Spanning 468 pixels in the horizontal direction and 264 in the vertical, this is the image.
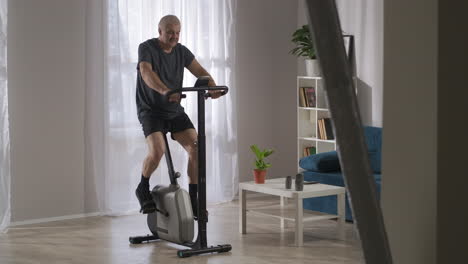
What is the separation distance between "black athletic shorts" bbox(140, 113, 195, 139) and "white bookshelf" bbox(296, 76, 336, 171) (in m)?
2.19

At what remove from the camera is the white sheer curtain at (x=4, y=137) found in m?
5.78

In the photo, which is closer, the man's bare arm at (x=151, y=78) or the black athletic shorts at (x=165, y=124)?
the man's bare arm at (x=151, y=78)

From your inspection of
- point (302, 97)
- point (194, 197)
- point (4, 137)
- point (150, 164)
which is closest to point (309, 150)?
point (302, 97)

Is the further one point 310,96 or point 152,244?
point 310,96

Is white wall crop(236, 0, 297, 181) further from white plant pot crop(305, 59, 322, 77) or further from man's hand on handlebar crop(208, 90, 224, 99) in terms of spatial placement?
man's hand on handlebar crop(208, 90, 224, 99)

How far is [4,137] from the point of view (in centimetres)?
586

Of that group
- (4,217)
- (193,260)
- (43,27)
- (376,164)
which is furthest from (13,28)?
(376,164)

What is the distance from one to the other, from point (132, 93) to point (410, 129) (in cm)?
593

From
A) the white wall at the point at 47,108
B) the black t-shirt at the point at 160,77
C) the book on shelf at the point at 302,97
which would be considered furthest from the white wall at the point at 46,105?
the book on shelf at the point at 302,97

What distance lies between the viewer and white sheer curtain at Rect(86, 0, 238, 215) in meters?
6.47

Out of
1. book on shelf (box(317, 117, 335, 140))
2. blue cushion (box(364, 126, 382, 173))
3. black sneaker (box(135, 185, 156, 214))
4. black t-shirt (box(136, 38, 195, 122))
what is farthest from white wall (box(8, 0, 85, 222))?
blue cushion (box(364, 126, 382, 173))

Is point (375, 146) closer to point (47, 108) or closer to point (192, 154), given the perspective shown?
point (192, 154)

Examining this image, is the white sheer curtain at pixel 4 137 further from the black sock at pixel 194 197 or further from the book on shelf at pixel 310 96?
the book on shelf at pixel 310 96

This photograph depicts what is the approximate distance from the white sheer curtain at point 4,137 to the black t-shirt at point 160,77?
50.9 inches
